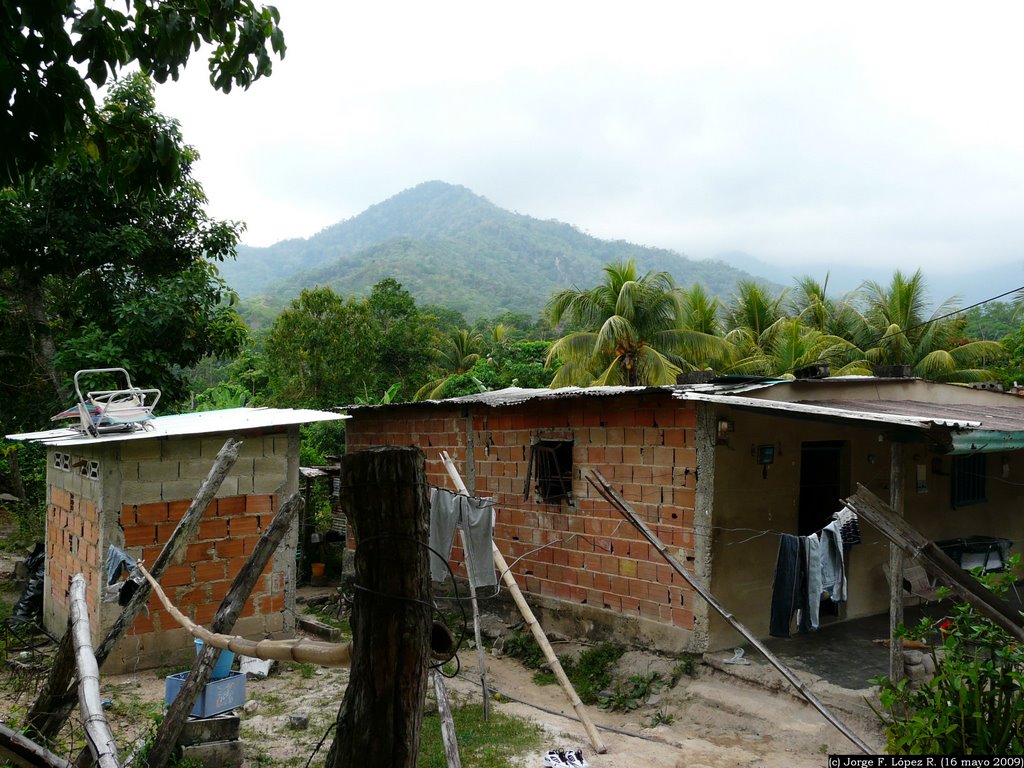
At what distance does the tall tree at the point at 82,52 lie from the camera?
9.00 feet

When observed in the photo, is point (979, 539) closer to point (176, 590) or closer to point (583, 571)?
point (583, 571)

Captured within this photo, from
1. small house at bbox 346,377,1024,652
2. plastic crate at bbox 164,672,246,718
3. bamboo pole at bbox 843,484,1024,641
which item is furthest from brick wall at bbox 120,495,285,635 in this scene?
bamboo pole at bbox 843,484,1024,641

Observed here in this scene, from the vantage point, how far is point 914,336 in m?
22.8

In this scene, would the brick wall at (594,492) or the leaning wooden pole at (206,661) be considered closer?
the leaning wooden pole at (206,661)

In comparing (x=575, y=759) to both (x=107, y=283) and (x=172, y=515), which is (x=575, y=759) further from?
(x=107, y=283)

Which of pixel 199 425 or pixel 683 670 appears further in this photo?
pixel 199 425

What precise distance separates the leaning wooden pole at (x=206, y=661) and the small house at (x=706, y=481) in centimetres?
401

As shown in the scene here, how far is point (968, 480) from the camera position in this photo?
10344 millimetres

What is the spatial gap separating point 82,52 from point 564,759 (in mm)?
5323

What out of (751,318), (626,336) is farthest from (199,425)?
(751,318)

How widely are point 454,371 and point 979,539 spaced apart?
23.0 m

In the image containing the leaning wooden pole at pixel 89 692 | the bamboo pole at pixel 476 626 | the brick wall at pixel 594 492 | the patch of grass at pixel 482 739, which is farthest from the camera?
the brick wall at pixel 594 492

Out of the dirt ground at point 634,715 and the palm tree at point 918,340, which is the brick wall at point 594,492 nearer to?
the dirt ground at point 634,715

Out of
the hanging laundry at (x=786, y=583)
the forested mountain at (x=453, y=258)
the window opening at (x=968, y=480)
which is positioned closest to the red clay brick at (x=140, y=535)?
the hanging laundry at (x=786, y=583)
